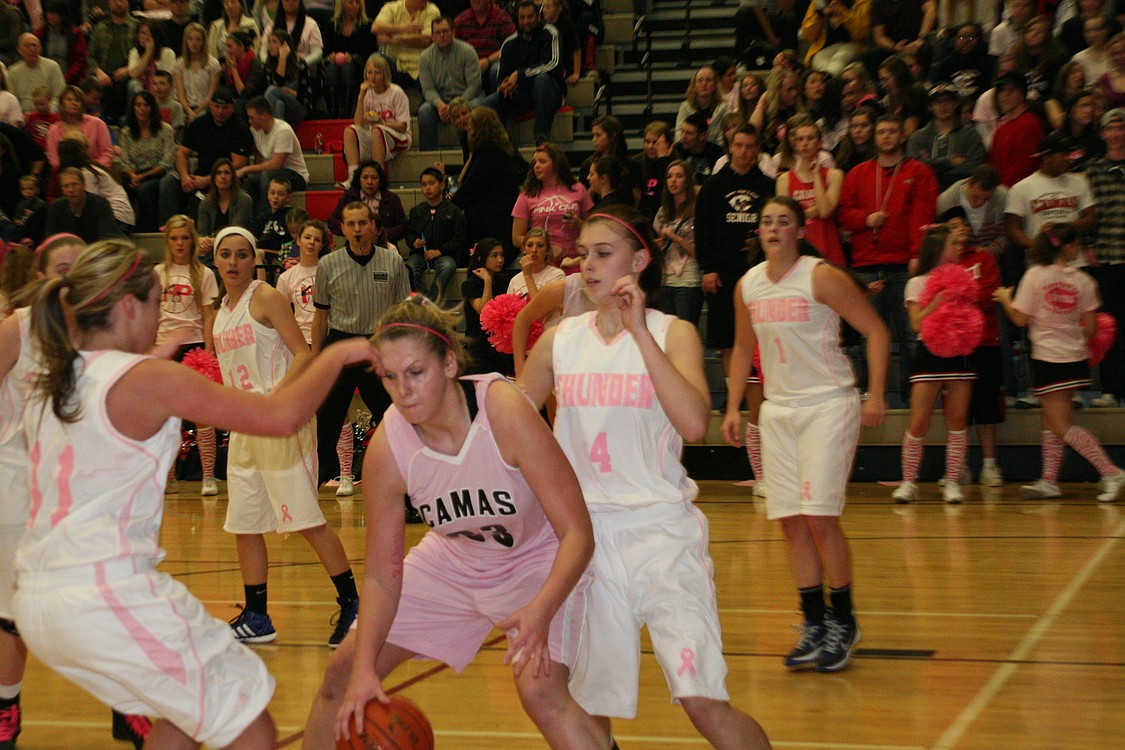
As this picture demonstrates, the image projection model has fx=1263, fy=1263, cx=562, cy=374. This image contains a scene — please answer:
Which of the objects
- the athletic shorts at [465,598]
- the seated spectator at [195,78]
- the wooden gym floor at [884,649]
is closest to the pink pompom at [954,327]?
the wooden gym floor at [884,649]

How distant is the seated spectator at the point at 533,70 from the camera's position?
1236 cm

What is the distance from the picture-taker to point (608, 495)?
12.0ft

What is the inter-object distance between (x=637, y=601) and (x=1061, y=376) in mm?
6156

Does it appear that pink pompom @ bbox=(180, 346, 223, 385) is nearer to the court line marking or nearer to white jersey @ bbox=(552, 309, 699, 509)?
white jersey @ bbox=(552, 309, 699, 509)

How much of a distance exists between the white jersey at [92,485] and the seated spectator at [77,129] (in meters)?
10.1

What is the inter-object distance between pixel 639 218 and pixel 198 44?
35.6 feet

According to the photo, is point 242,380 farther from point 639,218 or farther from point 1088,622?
point 1088,622

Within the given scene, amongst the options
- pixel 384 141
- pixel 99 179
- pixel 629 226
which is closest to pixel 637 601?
pixel 629 226

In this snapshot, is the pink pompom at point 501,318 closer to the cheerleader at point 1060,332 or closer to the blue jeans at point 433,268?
the blue jeans at point 433,268

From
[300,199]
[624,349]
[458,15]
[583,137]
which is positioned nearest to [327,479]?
[300,199]

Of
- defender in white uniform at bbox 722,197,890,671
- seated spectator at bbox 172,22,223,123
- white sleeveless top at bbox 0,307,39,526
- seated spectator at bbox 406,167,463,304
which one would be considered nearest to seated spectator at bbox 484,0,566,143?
seated spectator at bbox 406,167,463,304

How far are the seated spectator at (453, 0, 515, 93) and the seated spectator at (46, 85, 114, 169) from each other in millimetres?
3783

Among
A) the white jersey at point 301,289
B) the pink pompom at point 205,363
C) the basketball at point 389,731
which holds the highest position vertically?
the white jersey at point 301,289

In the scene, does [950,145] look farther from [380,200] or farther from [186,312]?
[186,312]
